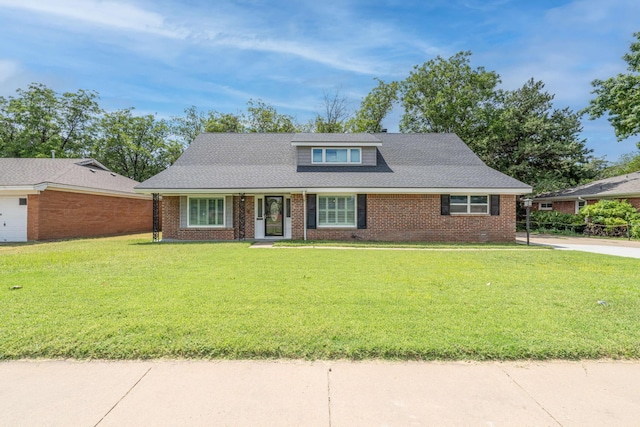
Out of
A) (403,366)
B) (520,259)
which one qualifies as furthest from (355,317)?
(520,259)

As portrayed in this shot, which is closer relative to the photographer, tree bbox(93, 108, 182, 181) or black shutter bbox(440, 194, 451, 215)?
black shutter bbox(440, 194, 451, 215)

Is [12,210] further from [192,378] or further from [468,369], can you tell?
[468,369]

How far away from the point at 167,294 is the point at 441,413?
4483 millimetres

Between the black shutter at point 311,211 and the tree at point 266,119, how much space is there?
17789mm

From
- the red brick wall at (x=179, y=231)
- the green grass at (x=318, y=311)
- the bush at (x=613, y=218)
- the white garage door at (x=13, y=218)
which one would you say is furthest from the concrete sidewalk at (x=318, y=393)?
the bush at (x=613, y=218)

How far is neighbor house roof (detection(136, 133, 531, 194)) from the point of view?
14.1 meters

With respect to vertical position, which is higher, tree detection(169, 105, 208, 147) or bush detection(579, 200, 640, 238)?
tree detection(169, 105, 208, 147)

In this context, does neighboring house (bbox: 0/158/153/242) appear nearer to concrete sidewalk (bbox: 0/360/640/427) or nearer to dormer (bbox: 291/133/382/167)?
dormer (bbox: 291/133/382/167)

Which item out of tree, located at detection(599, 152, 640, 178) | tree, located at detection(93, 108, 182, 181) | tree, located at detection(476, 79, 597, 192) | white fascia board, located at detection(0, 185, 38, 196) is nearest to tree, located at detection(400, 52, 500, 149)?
tree, located at detection(476, 79, 597, 192)

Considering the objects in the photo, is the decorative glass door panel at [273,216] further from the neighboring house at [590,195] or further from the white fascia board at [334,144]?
the neighboring house at [590,195]

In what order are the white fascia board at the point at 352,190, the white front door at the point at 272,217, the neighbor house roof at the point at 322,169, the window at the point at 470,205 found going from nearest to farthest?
the white fascia board at the point at 352,190, the neighbor house roof at the point at 322,169, the window at the point at 470,205, the white front door at the point at 272,217

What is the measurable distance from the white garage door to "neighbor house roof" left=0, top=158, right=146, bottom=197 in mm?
799

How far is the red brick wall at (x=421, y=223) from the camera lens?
1438 centimetres

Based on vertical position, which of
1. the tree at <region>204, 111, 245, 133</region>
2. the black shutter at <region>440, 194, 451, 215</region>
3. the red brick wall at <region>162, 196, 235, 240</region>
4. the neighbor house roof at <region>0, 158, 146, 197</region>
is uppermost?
the tree at <region>204, 111, 245, 133</region>
